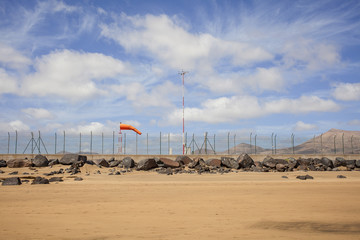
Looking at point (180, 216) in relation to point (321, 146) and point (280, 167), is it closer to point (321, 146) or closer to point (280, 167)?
point (280, 167)

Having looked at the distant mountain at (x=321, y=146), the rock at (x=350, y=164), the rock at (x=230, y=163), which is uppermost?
the distant mountain at (x=321, y=146)

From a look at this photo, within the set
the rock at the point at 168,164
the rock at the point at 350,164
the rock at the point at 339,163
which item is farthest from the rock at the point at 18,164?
the rock at the point at 350,164

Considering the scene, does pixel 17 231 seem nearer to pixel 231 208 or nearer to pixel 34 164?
pixel 231 208

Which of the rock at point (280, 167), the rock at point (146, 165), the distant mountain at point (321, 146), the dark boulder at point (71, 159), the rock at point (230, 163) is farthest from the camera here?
the distant mountain at point (321, 146)

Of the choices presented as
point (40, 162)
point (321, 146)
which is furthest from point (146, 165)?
point (321, 146)

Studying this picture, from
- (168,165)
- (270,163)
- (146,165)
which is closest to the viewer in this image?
(146,165)

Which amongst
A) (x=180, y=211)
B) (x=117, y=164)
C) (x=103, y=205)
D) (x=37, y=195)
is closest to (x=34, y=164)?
(x=117, y=164)

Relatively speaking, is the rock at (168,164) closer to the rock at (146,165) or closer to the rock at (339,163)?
the rock at (146,165)

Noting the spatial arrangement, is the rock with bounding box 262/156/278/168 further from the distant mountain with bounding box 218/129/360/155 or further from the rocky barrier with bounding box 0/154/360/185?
the distant mountain with bounding box 218/129/360/155

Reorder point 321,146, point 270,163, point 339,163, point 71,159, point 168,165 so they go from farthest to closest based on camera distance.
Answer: point 321,146
point 339,163
point 270,163
point 168,165
point 71,159

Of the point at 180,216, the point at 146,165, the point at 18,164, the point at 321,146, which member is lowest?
the point at 180,216

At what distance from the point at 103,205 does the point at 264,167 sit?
2202 cm

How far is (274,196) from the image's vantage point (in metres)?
11.2

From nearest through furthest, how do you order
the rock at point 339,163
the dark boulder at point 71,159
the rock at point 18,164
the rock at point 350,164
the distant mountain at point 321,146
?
the rock at point 18,164 < the dark boulder at point 71,159 < the rock at point 350,164 < the rock at point 339,163 < the distant mountain at point 321,146
